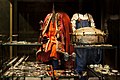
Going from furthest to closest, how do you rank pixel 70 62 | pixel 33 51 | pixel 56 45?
pixel 33 51, pixel 70 62, pixel 56 45

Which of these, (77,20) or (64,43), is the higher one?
(77,20)

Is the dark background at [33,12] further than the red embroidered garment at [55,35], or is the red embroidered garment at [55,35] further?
the dark background at [33,12]

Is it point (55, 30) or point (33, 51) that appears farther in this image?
point (33, 51)

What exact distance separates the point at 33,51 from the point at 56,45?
1.54 ft

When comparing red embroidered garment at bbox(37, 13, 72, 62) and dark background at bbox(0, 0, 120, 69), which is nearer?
red embroidered garment at bbox(37, 13, 72, 62)

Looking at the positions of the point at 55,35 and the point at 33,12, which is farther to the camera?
the point at 33,12

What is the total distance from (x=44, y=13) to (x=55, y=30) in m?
0.39

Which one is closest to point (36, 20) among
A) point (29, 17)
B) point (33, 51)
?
point (29, 17)

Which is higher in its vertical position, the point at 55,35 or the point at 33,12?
the point at 33,12

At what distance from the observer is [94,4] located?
120 inches

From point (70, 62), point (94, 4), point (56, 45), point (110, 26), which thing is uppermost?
point (94, 4)

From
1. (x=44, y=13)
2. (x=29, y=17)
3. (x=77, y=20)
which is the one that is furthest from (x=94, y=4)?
(x=29, y=17)

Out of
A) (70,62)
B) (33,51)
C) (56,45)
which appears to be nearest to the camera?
(56,45)

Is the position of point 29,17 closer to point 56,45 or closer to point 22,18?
point 22,18
